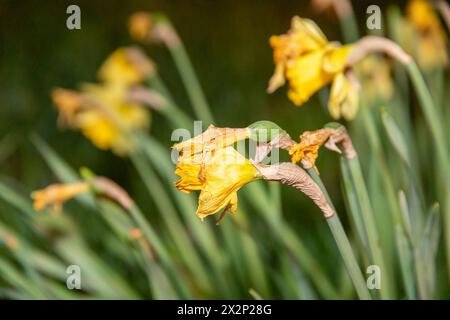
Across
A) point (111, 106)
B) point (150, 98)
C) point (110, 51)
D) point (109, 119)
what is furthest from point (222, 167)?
point (110, 51)

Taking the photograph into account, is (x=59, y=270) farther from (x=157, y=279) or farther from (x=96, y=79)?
(x=96, y=79)

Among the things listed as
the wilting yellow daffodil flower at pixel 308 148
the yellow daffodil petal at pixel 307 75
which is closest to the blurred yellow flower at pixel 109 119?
the yellow daffodil petal at pixel 307 75

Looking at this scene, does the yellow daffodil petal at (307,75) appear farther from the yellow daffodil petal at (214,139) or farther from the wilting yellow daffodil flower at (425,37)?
the wilting yellow daffodil flower at (425,37)

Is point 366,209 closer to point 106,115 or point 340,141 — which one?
point 340,141

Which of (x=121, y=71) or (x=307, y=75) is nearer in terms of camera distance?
(x=307, y=75)

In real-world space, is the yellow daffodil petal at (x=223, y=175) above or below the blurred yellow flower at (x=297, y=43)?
below

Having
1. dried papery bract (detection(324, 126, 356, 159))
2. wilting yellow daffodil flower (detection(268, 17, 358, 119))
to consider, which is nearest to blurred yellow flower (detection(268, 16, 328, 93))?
wilting yellow daffodil flower (detection(268, 17, 358, 119))
